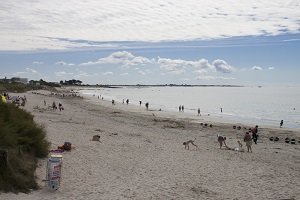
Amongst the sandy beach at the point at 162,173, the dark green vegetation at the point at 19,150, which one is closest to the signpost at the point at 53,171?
the sandy beach at the point at 162,173

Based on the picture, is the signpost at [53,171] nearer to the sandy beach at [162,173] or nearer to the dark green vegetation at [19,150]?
the sandy beach at [162,173]

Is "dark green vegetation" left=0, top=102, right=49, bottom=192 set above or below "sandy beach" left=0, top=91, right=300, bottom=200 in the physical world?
above

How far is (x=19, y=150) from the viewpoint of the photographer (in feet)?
34.5

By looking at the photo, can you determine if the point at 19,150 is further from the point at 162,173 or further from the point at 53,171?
the point at 162,173

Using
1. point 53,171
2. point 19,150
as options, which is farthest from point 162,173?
A: point 19,150

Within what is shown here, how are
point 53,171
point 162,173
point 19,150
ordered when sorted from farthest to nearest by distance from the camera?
point 162,173 → point 19,150 → point 53,171

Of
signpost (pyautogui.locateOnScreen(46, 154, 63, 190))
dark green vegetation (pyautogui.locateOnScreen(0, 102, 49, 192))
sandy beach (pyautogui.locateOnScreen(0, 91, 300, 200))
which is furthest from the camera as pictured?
→ sandy beach (pyautogui.locateOnScreen(0, 91, 300, 200))

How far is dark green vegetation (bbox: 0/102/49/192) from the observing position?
29.5 ft

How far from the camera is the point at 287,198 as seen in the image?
11.0 meters

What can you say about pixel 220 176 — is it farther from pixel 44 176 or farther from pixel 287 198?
pixel 44 176

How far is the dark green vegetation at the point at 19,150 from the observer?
8984 millimetres

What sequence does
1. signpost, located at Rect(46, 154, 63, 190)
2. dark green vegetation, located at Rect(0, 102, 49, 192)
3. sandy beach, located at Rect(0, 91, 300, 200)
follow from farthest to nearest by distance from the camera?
sandy beach, located at Rect(0, 91, 300, 200) → signpost, located at Rect(46, 154, 63, 190) → dark green vegetation, located at Rect(0, 102, 49, 192)

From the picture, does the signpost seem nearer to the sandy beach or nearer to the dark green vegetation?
the sandy beach

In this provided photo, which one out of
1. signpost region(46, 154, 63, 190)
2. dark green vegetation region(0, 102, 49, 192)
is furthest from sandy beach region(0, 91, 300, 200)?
dark green vegetation region(0, 102, 49, 192)
